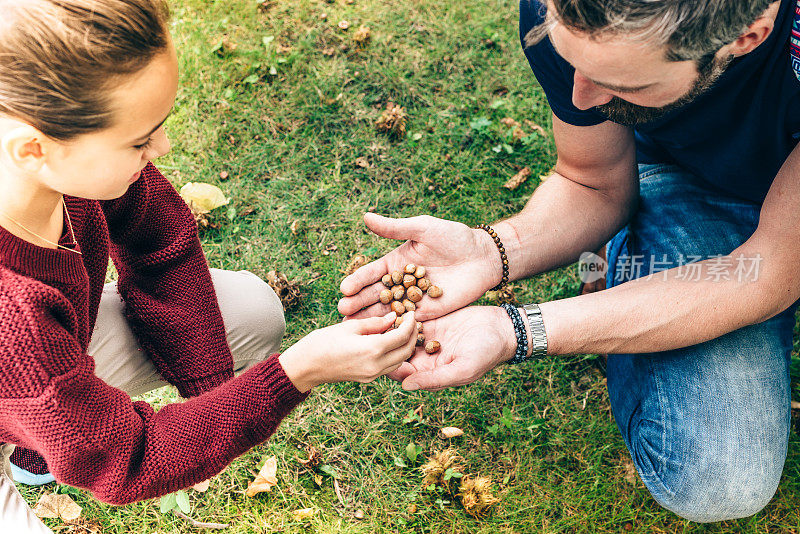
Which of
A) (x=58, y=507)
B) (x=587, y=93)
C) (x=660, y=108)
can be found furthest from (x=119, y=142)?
(x=58, y=507)

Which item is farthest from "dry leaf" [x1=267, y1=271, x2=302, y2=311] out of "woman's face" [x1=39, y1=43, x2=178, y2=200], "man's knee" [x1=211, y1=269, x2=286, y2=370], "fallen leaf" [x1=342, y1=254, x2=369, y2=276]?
"woman's face" [x1=39, y1=43, x2=178, y2=200]

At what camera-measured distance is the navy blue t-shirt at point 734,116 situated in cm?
207

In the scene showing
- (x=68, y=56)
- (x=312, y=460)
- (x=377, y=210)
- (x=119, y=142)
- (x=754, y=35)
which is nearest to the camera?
(x=68, y=56)

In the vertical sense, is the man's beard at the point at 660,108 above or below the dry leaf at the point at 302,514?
above

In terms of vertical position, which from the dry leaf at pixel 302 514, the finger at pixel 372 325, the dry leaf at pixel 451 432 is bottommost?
the dry leaf at pixel 302 514

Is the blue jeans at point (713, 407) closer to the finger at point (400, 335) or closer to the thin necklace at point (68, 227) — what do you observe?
the finger at point (400, 335)

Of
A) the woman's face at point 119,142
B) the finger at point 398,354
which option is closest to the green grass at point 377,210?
the finger at point 398,354

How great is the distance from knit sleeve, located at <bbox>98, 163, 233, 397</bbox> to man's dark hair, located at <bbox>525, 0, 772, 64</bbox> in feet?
4.86

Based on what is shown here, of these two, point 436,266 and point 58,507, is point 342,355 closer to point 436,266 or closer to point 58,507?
point 436,266

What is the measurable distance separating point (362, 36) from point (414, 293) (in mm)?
2211

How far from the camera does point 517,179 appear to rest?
3633mm

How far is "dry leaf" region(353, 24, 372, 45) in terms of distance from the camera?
4.00m

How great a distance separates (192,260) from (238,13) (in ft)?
8.26

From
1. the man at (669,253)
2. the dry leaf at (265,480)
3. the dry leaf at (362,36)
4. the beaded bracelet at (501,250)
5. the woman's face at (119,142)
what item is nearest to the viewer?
the woman's face at (119,142)
